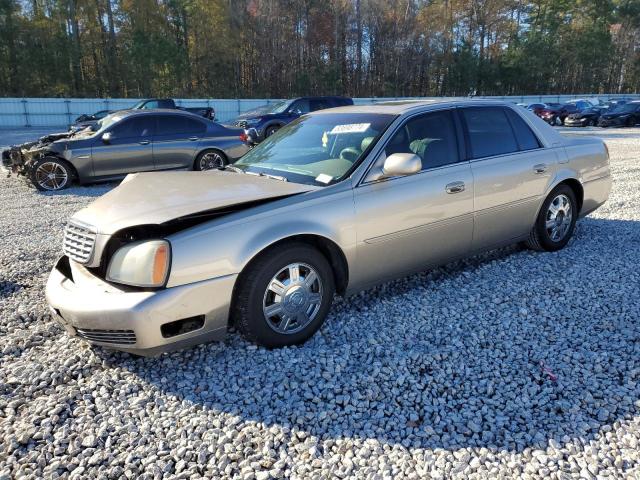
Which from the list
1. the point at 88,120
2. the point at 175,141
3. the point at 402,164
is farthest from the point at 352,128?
the point at 88,120

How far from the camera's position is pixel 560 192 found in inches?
197

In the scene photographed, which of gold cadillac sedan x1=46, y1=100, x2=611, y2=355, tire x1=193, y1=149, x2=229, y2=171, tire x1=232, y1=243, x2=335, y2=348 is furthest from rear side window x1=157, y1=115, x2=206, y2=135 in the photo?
tire x1=232, y1=243, x2=335, y2=348

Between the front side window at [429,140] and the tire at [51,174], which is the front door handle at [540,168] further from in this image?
the tire at [51,174]

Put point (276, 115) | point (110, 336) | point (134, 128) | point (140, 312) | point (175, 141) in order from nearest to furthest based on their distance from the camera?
point (140, 312), point (110, 336), point (134, 128), point (175, 141), point (276, 115)

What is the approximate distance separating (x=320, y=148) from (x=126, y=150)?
6574 millimetres

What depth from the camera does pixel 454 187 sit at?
402cm

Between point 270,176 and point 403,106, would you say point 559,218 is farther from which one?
point 270,176

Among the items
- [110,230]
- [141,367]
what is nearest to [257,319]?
[141,367]

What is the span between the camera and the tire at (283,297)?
3100mm

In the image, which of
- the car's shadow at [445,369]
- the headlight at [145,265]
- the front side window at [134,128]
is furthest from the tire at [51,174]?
the headlight at [145,265]

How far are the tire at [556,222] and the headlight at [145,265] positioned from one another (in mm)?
3571

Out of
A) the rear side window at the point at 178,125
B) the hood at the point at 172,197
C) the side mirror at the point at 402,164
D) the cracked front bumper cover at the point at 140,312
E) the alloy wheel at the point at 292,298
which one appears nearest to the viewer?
the cracked front bumper cover at the point at 140,312

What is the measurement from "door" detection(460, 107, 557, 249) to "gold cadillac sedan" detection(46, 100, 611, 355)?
0.01 meters

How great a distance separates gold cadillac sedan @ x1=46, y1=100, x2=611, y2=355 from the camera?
289 centimetres
